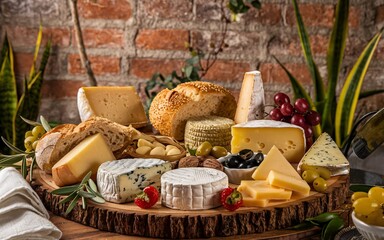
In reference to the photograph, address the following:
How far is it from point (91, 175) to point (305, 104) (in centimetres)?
79

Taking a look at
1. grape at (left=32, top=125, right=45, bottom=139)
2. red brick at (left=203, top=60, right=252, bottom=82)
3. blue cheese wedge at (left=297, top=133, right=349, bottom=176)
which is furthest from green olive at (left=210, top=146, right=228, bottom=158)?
red brick at (left=203, top=60, right=252, bottom=82)

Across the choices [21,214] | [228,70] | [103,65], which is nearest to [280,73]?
[228,70]

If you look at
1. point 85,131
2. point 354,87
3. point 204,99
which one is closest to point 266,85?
point 354,87

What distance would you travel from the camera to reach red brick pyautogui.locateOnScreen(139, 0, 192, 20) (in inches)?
114

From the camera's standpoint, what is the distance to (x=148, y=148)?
5.67ft

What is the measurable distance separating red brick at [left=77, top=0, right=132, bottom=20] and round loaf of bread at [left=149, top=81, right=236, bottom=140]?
3.03 feet

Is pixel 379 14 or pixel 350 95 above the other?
pixel 379 14

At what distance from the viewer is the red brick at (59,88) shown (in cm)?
294

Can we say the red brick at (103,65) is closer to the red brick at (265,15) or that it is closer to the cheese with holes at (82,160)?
the red brick at (265,15)

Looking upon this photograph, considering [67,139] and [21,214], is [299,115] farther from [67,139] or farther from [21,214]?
[21,214]

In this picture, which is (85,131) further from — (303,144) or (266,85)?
(266,85)

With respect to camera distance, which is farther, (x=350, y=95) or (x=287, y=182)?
(x=350, y=95)

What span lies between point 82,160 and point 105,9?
149cm

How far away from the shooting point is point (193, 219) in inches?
52.2
